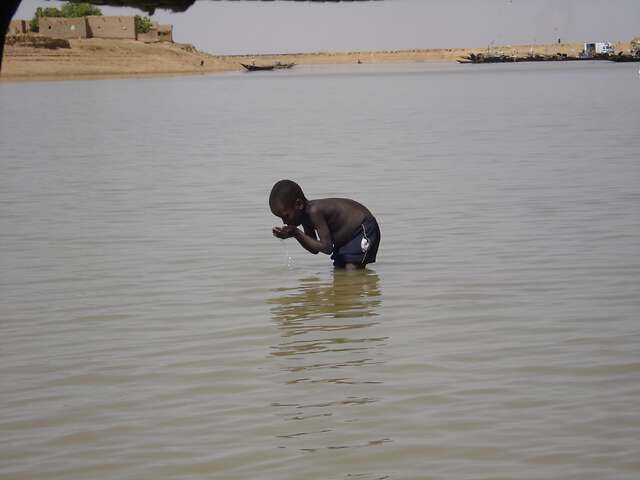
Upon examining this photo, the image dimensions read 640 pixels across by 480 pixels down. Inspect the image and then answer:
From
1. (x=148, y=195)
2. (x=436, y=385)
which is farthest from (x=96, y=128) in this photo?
(x=436, y=385)

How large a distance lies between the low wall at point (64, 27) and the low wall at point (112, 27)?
233cm

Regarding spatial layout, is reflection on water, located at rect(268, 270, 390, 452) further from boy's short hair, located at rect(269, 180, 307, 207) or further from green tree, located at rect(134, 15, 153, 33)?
green tree, located at rect(134, 15, 153, 33)

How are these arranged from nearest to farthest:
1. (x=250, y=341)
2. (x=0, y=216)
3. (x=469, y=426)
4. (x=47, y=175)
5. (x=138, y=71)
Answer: (x=469, y=426)
(x=250, y=341)
(x=0, y=216)
(x=47, y=175)
(x=138, y=71)

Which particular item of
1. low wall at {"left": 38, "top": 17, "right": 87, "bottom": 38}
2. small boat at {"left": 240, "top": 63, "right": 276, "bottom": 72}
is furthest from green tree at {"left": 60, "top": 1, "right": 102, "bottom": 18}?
small boat at {"left": 240, "top": 63, "right": 276, "bottom": 72}

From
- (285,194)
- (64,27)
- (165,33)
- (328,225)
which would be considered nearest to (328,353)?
(285,194)

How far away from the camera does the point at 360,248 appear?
32.3 feet

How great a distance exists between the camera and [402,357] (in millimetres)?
7180

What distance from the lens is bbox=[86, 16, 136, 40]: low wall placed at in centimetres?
11500

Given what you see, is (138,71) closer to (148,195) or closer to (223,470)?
(148,195)

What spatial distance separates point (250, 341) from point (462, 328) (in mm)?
1315

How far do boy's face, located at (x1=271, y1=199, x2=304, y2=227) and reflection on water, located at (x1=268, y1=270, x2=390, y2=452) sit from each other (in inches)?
23.5

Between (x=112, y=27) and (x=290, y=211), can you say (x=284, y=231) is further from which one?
(x=112, y=27)

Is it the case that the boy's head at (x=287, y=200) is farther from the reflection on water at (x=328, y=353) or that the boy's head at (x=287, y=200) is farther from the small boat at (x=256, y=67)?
the small boat at (x=256, y=67)

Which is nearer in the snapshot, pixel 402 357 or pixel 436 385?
pixel 436 385
